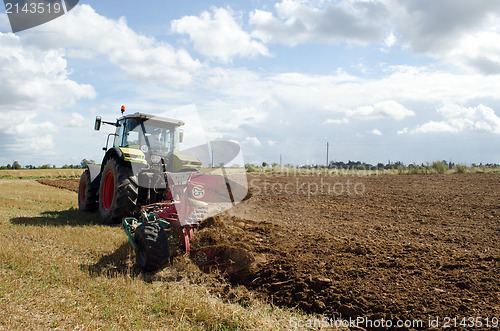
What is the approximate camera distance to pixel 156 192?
21.0 feet

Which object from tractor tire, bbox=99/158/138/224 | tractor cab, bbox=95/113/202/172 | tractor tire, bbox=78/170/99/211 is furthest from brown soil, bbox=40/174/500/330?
tractor tire, bbox=78/170/99/211

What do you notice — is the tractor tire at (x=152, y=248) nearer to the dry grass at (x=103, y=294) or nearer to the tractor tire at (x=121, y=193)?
the dry grass at (x=103, y=294)

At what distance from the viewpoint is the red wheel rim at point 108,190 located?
7.26 m

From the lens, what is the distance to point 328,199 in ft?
34.4

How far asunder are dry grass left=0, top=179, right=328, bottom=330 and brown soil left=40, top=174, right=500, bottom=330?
584mm

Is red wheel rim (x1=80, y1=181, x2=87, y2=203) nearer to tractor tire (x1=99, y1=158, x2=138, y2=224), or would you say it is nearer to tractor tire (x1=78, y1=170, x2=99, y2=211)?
tractor tire (x1=78, y1=170, x2=99, y2=211)

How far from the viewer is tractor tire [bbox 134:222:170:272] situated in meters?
4.04

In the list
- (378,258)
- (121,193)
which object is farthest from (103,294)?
(378,258)

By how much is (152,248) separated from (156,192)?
2495mm

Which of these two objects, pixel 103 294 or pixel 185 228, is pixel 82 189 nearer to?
pixel 185 228

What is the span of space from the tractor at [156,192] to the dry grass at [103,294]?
0.40 m

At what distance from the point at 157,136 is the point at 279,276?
4844 millimetres

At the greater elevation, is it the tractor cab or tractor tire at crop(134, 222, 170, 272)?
the tractor cab

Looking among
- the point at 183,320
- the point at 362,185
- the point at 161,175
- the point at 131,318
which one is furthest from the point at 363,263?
the point at 362,185
